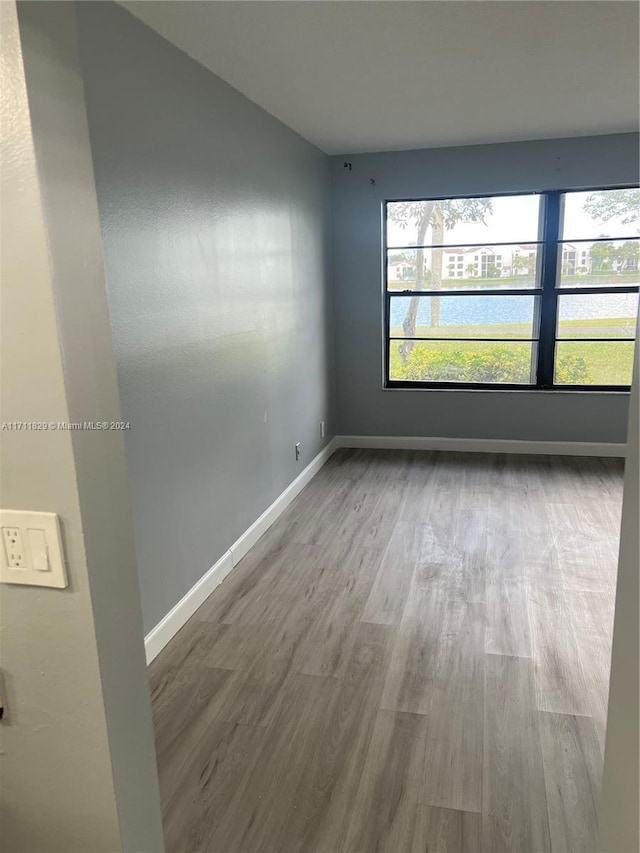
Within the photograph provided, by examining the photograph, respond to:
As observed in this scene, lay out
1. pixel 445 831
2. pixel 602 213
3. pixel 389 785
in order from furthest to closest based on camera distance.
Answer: pixel 602 213 → pixel 389 785 → pixel 445 831

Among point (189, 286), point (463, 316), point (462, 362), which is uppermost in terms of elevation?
point (189, 286)

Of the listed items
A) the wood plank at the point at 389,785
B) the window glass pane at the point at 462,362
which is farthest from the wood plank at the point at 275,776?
the window glass pane at the point at 462,362

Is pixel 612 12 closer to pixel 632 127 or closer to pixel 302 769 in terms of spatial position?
pixel 632 127

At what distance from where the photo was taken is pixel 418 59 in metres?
2.86

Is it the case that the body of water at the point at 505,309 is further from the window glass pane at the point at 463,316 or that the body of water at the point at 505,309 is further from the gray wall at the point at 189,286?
the gray wall at the point at 189,286

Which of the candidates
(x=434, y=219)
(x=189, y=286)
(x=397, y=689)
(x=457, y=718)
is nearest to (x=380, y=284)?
(x=434, y=219)

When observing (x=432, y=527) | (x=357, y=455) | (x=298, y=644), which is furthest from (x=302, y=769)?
(x=357, y=455)

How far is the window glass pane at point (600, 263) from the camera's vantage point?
4820mm

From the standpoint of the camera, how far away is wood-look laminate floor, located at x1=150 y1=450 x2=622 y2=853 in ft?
5.80

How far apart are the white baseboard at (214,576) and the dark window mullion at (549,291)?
2153mm

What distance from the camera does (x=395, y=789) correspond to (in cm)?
186

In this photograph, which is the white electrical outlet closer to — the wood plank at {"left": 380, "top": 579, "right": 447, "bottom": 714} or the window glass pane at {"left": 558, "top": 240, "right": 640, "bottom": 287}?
the wood plank at {"left": 380, "top": 579, "right": 447, "bottom": 714}

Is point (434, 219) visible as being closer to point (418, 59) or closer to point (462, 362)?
point (462, 362)

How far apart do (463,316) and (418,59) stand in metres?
2.59
